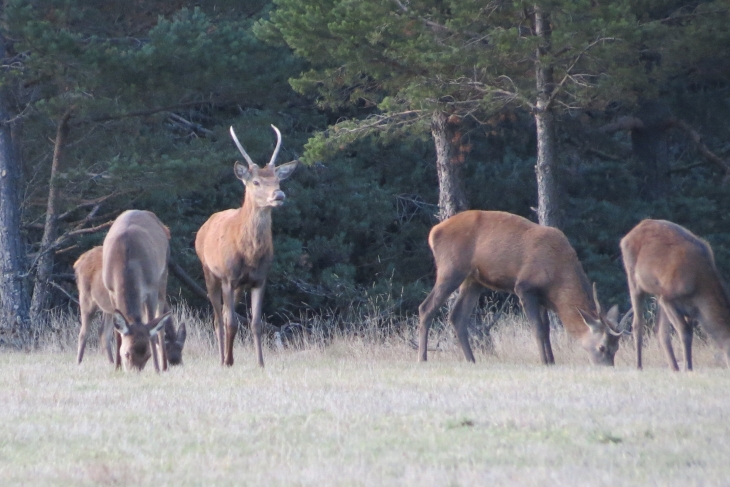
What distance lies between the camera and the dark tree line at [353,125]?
46.4ft

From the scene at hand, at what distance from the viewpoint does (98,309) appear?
12.8 meters

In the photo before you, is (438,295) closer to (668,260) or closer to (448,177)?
(668,260)

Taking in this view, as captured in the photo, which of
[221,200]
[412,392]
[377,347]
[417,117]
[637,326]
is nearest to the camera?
[412,392]

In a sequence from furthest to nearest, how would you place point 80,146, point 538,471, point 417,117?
point 80,146 < point 417,117 < point 538,471

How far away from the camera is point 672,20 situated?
15.7 meters

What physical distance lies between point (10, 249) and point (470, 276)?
8.07 m

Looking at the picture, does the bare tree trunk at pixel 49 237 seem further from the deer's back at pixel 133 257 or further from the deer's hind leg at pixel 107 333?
the deer's back at pixel 133 257

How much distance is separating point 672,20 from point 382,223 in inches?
313

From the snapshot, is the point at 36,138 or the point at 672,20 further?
the point at 36,138

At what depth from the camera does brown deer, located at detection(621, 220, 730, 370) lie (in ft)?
36.7

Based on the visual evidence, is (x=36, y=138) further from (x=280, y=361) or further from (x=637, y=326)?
(x=637, y=326)

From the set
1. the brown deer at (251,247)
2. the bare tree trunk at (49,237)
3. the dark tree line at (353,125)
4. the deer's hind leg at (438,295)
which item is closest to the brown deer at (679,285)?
the deer's hind leg at (438,295)

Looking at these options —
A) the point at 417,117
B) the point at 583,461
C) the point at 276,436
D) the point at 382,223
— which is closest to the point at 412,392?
the point at 276,436

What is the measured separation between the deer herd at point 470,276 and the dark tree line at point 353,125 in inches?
Result: 99.0
